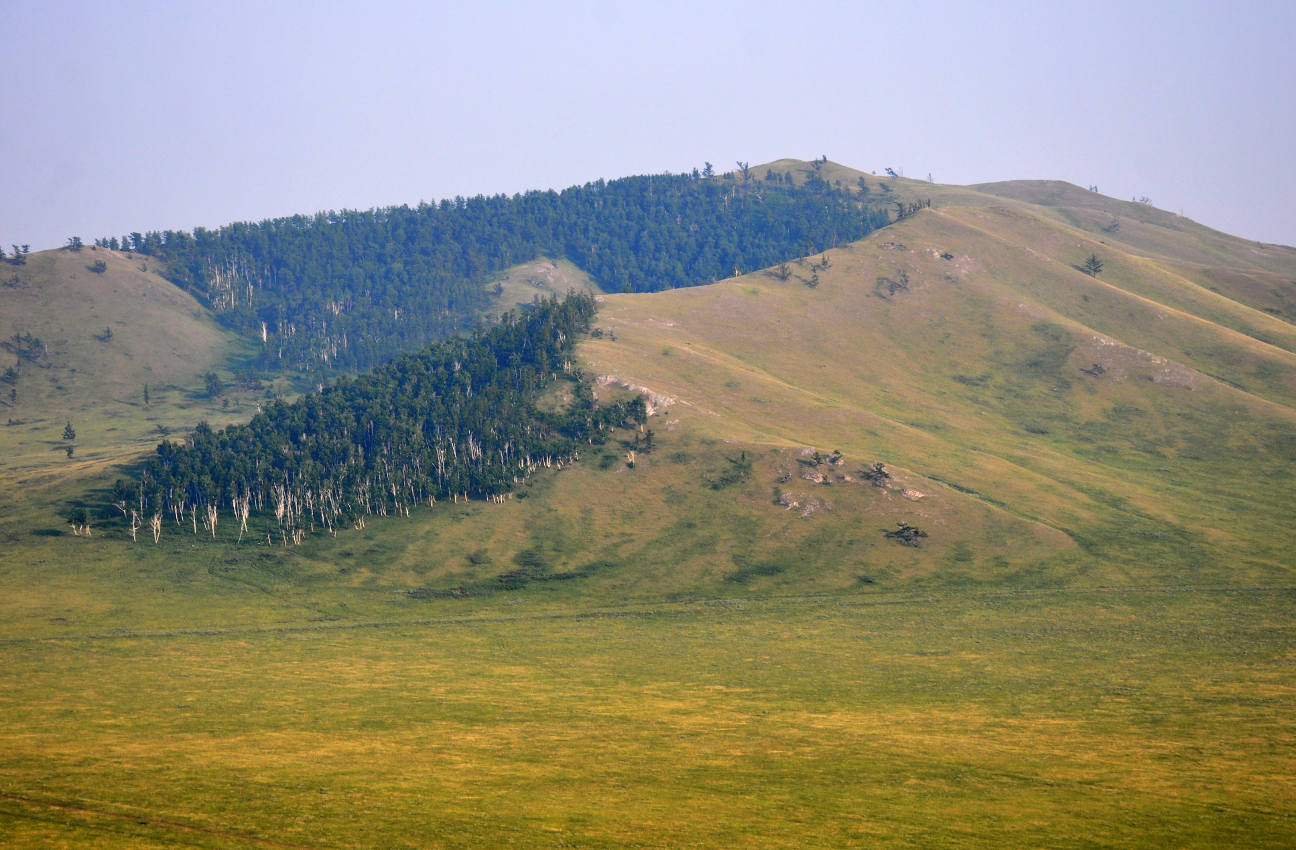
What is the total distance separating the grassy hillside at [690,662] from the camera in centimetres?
5916

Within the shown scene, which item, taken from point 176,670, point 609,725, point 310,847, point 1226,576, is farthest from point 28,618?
point 1226,576

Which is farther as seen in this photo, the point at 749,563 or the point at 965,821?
the point at 749,563

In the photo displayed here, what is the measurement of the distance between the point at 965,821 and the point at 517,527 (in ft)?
405

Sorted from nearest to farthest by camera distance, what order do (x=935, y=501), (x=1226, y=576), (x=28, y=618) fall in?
(x=28, y=618) → (x=1226, y=576) → (x=935, y=501)

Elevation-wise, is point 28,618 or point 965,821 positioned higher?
point 965,821

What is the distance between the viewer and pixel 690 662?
11575 cm

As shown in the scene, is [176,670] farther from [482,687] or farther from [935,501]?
[935,501]

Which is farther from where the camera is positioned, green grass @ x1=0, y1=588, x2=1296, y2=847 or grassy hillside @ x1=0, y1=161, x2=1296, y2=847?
→ grassy hillside @ x1=0, y1=161, x2=1296, y2=847

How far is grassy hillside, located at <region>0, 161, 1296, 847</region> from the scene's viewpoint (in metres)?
59.2

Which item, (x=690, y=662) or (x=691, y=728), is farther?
(x=690, y=662)

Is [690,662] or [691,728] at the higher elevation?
[691,728]

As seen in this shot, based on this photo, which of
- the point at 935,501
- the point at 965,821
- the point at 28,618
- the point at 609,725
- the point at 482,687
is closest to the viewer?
Answer: the point at 965,821

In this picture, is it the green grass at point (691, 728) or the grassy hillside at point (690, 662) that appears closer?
the green grass at point (691, 728)

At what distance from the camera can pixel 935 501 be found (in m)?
168
